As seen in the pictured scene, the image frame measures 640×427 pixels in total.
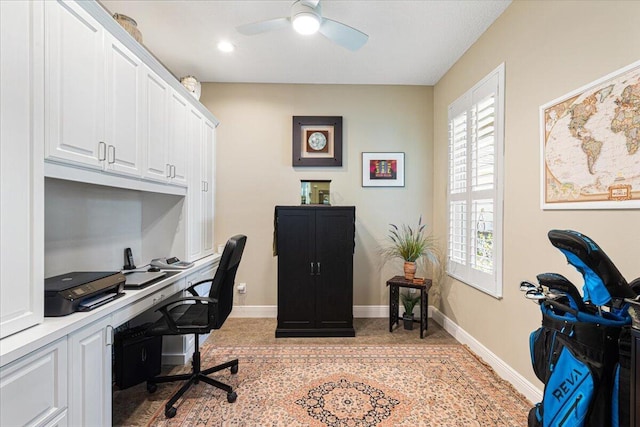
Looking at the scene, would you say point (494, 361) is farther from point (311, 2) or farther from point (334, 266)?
point (311, 2)

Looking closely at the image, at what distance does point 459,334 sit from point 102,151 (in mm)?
3478

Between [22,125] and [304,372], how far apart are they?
2.40 metres

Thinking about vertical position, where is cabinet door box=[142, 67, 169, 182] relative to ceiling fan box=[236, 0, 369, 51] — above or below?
below

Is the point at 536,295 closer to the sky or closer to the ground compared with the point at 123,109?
closer to the ground

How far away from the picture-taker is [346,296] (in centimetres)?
321

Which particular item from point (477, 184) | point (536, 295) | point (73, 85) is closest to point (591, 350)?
point (536, 295)

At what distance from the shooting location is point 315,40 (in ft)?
9.04

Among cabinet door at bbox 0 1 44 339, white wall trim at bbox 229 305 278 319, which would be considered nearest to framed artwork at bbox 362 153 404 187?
white wall trim at bbox 229 305 278 319

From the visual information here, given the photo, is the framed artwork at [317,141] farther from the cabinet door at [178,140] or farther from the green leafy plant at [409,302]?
the green leafy plant at [409,302]

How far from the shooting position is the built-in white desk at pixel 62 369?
1.10 metres

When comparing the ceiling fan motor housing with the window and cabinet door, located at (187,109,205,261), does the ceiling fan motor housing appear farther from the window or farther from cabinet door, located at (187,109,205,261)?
the window

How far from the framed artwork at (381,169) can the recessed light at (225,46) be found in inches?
75.3

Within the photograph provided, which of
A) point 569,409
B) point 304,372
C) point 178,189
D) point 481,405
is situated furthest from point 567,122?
point 178,189

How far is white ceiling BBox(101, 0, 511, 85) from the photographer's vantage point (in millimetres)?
2307
